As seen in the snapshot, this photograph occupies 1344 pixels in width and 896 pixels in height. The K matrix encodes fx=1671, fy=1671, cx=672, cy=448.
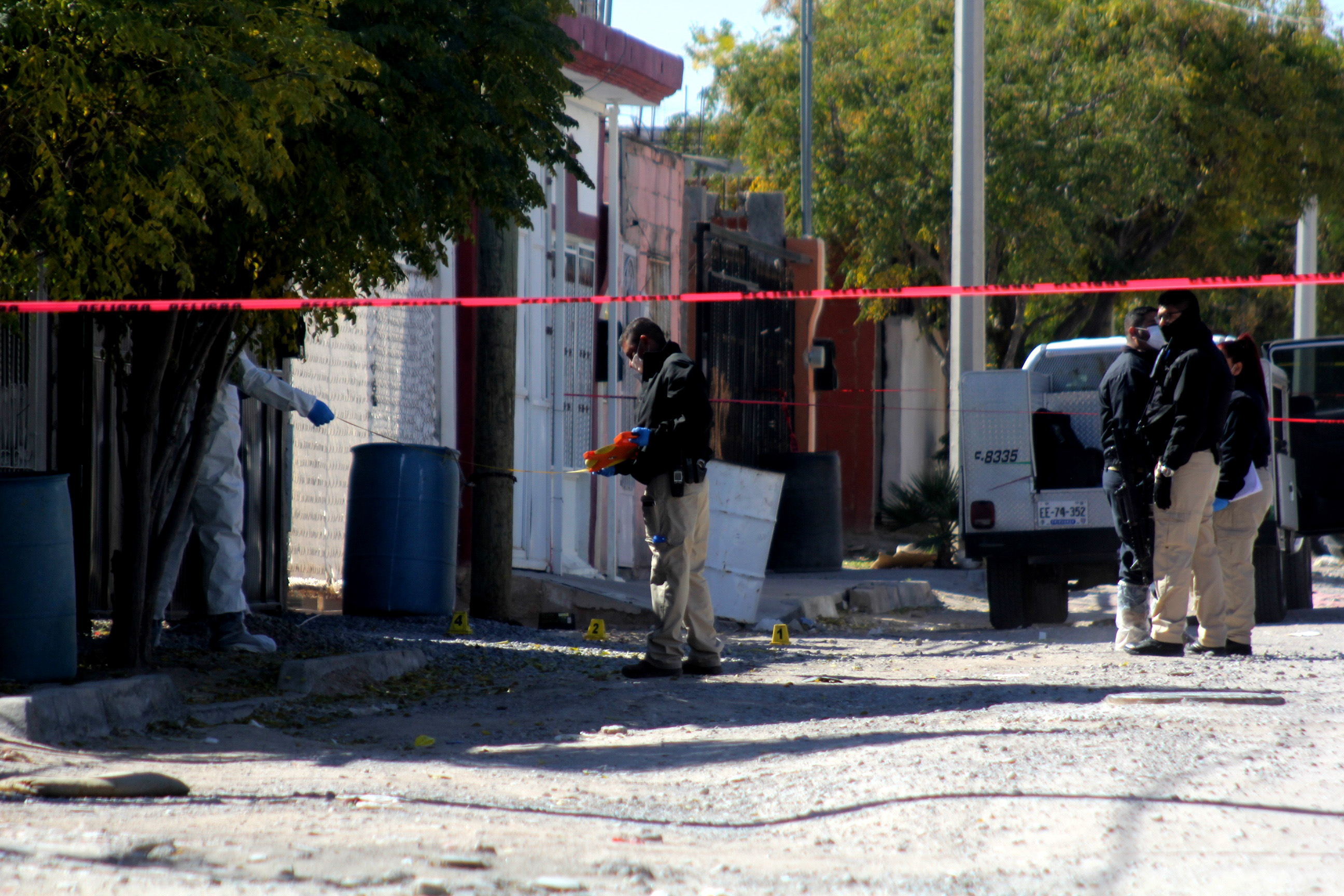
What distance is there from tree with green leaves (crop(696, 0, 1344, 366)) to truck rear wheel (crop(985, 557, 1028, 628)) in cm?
1256

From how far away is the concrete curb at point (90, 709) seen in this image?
5.77 m

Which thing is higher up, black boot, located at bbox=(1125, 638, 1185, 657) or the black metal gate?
the black metal gate

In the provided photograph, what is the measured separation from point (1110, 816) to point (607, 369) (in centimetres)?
1040

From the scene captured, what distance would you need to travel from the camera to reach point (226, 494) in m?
8.44

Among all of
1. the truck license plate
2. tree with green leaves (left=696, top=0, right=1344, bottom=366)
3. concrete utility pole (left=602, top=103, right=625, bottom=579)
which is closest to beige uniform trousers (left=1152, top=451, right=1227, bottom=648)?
the truck license plate

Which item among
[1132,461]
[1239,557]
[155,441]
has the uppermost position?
[155,441]

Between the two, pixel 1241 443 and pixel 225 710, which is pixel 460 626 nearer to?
pixel 225 710

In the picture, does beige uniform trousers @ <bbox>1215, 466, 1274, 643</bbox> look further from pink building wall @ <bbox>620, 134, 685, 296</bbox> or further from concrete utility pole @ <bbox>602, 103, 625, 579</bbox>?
pink building wall @ <bbox>620, 134, 685, 296</bbox>

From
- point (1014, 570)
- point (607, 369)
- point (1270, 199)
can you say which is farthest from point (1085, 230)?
point (1014, 570)

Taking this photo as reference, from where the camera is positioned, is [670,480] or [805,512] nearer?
[670,480]

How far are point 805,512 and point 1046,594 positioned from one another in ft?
16.8

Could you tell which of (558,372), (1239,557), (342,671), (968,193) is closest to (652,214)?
(968,193)

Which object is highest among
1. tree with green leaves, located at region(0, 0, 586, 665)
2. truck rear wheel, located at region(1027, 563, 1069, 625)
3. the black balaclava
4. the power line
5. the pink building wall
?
the power line

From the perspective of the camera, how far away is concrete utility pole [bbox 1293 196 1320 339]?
2717cm
